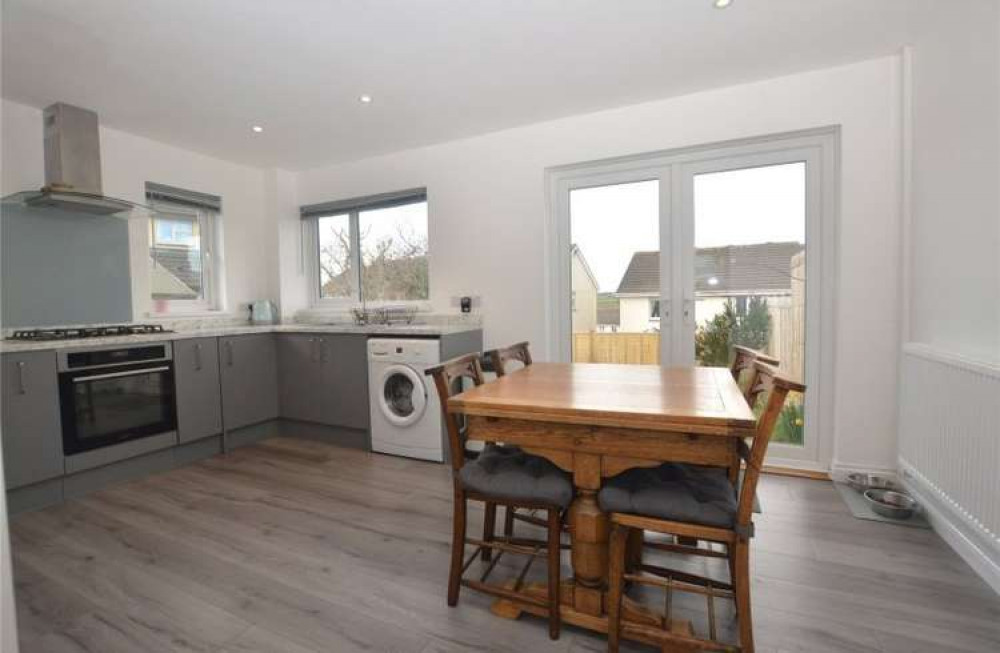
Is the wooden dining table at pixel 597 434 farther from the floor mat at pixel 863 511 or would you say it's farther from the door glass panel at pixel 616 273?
the door glass panel at pixel 616 273

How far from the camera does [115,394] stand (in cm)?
286

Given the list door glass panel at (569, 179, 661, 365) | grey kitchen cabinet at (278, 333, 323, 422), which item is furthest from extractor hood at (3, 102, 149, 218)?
door glass panel at (569, 179, 661, 365)

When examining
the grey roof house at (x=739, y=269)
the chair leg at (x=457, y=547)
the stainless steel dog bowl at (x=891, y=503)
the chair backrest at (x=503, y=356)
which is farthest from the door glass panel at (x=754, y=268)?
the chair leg at (x=457, y=547)

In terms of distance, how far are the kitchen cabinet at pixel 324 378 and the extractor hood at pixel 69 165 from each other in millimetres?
1527

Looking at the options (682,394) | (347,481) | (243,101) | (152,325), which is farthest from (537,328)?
(152,325)

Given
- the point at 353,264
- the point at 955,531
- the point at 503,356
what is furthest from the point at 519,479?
the point at 353,264

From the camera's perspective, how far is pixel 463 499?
5.31 feet

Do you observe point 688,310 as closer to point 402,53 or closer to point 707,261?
point 707,261

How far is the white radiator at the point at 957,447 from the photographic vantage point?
166cm

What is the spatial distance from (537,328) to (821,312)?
1.80 metres

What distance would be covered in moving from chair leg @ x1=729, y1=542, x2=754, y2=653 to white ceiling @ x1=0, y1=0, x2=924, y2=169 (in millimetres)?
2214

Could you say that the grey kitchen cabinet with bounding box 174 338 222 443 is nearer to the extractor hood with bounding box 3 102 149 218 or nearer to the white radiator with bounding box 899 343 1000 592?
the extractor hood with bounding box 3 102 149 218

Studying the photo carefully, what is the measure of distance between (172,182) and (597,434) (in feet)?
13.3

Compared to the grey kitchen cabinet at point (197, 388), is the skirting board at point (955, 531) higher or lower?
lower
